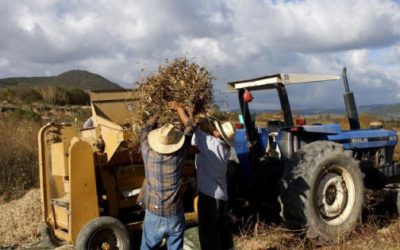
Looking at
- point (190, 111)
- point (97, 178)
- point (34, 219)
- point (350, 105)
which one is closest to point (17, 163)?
point (34, 219)

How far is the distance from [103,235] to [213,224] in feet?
4.39

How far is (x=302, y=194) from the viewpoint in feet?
23.3

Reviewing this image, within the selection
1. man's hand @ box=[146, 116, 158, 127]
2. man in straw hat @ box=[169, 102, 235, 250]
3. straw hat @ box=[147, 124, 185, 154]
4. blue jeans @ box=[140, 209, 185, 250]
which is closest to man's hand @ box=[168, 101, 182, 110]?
man in straw hat @ box=[169, 102, 235, 250]

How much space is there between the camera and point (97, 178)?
6855 millimetres

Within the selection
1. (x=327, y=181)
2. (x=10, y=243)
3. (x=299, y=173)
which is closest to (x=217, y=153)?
(x=299, y=173)

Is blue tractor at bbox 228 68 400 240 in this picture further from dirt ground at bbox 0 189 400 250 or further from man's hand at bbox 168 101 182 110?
man's hand at bbox 168 101 182 110

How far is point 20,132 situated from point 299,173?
894 centimetres

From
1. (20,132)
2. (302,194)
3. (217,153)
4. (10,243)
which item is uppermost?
(20,132)

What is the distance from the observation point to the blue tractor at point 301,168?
7.14m

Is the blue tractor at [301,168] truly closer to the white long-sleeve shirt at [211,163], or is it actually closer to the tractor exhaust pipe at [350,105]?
the tractor exhaust pipe at [350,105]

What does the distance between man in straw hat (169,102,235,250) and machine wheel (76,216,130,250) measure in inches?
40.1

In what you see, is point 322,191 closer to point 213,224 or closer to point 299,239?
point 299,239

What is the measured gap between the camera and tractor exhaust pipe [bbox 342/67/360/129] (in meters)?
9.26

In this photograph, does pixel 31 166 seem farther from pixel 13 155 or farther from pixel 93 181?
pixel 93 181
